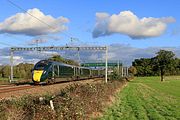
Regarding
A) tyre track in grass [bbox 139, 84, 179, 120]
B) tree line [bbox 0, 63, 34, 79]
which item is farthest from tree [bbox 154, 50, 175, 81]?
tyre track in grass [bbox 139, 84, 179, 120]

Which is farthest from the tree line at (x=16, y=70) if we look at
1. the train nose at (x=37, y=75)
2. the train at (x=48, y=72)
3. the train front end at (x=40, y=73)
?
the train nose at (x=37, y=75)

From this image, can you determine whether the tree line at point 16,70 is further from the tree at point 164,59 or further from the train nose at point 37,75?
the train nose at point 37,75

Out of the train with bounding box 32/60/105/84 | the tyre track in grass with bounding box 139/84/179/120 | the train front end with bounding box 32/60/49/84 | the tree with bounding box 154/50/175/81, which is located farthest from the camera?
the tree with bounding box 154/50/175/81

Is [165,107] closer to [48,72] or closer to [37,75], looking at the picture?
[48,72]

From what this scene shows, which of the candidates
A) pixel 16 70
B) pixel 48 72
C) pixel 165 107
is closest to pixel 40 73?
pixel 48 72

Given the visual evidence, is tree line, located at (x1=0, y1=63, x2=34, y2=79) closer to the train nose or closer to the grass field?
the train nose

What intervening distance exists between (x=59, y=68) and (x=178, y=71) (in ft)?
475

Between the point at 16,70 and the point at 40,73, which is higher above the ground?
the point at 40,73

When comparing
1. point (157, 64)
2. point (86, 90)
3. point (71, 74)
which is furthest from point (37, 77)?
Answer: point (157, 64)

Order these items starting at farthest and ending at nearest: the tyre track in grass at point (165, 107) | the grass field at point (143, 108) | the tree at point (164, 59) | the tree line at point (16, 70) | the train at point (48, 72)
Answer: the tree at point (164, 59), the tree line at point (16, 70), the train at point (48, 72), the tyre track in grass at point (165, 107), the grass field at point (143, 108)

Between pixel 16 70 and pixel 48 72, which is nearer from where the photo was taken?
pixel 48 72

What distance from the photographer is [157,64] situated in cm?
14462

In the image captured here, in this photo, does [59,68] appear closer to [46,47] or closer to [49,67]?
[49,67]

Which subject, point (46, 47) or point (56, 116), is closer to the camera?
point (56, 116)
